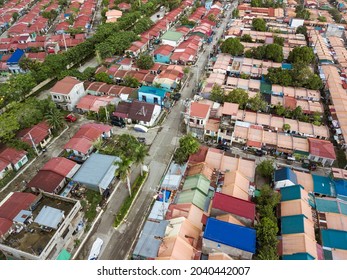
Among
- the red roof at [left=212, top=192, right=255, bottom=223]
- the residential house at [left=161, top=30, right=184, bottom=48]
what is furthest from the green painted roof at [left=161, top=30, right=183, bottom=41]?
the red roof at [left=212, top=192, right=255, bottom=223]

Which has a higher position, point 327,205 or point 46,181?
point 46,181

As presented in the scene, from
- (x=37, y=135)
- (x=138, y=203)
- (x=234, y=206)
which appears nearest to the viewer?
(x=234, y=206)

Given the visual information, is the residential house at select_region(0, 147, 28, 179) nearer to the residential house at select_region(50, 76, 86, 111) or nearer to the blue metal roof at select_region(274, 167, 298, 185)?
the residential house at select_region(50, 76, 86, 111)

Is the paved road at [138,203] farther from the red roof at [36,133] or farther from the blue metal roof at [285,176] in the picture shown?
the red roof at [36,133]

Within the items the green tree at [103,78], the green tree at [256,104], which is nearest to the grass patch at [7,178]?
the green tree at [103,78]

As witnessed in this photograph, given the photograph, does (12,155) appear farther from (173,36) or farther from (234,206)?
(173,36)

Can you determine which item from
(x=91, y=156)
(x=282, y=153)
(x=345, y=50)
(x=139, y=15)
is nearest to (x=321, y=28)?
(x=345, y=50)

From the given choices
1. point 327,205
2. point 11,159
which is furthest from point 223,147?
point 11,159
